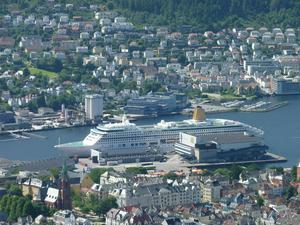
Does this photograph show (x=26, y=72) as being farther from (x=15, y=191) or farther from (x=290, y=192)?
(x=290, y=192)

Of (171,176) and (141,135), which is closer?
(171,176)

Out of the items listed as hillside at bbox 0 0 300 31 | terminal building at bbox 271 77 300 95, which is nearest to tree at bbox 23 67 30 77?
terminal building at bbox 271 77 300 95

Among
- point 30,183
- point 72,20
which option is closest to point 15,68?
point 72,20

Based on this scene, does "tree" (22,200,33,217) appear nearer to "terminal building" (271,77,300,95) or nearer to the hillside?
"terminal building" (271,77,300,95)

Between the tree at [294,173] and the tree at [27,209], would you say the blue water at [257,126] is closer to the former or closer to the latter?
the tree at [294,173]

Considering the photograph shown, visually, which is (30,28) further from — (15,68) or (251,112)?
(251,112)

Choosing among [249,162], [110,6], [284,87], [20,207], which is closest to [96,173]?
[20,207]
